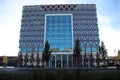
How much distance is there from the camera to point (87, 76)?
→ 11.1 metres

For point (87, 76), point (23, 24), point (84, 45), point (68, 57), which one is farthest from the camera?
point (23, 24)

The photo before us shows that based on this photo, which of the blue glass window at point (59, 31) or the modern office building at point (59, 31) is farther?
the blue glass window at point (59, 31)

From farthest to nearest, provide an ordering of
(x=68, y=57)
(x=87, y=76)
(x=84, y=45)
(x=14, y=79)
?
(x=84, y=45) → (x=68, y=57) → (x=87, y=76) → (x=14, y=79)

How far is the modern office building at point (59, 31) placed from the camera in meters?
78.6

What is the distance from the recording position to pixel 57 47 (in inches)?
3088

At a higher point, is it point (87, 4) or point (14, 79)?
point (87, 4)

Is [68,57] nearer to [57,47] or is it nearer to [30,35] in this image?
[57,47]

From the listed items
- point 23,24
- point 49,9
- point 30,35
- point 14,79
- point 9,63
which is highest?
point 49,9

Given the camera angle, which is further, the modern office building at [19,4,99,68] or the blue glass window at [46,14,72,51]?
the blue glass window at [46,14,72,51]

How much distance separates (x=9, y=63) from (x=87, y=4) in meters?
67.3

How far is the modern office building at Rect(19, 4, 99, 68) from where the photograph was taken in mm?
78625

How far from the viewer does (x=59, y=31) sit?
271 ft

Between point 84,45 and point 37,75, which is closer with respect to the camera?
point 37,75

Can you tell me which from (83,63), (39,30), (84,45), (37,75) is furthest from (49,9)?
(37,75)
